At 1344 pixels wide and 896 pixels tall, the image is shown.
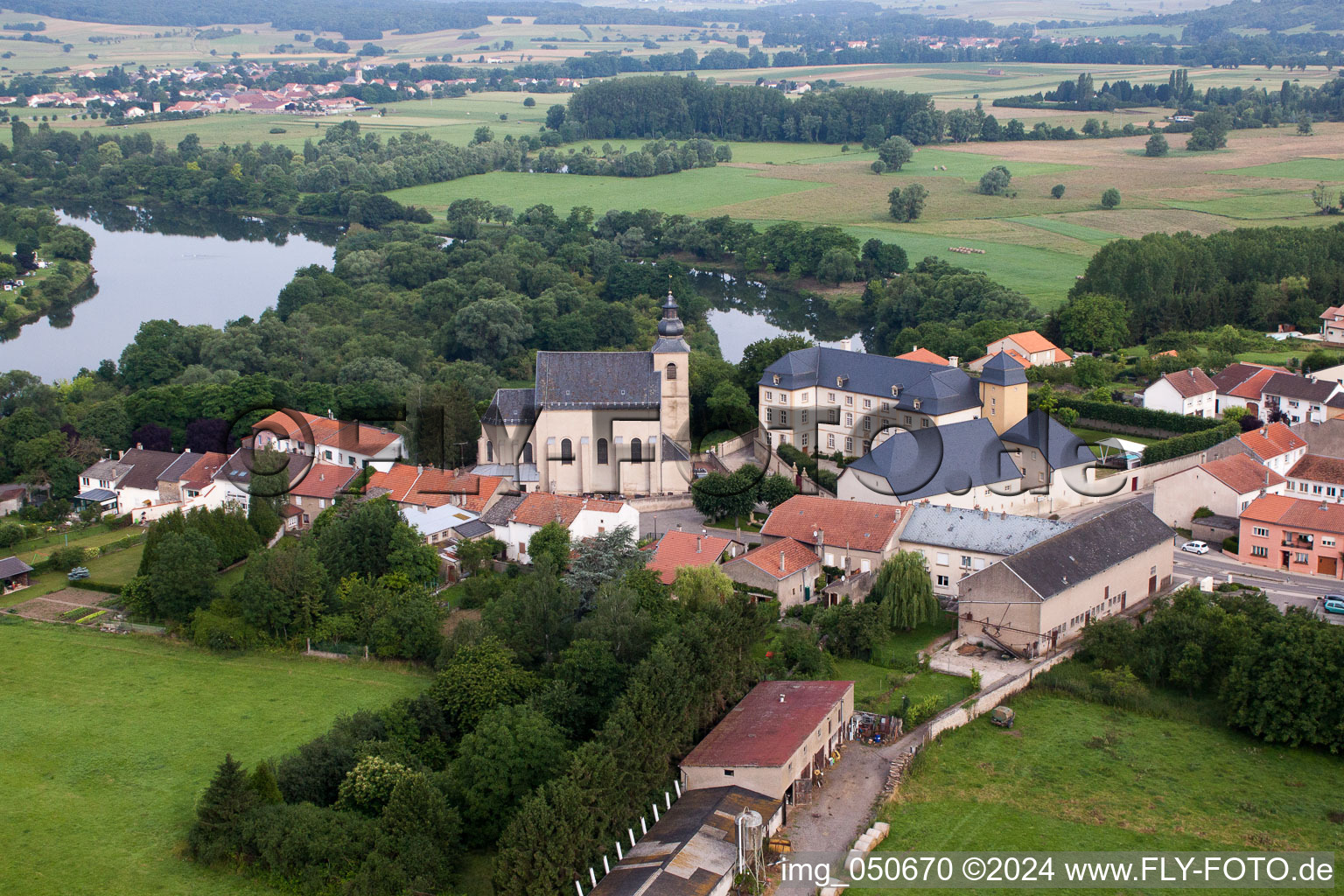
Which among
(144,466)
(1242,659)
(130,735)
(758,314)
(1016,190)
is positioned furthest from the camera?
(1016,190)

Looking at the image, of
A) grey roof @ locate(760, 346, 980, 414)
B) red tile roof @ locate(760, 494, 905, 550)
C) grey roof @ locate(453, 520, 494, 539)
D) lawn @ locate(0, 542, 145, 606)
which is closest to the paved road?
red tile roof @ locate(760, 494, 905, 550)

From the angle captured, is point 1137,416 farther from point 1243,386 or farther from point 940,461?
point 940,461

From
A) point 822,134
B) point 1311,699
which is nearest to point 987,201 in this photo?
point 822,134

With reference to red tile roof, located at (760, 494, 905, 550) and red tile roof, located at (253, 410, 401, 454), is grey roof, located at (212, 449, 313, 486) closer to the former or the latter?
red tile roof, located at (253, 410, 401, 454)

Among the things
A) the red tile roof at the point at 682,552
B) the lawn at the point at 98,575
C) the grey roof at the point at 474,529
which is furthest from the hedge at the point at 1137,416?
the lawn at the point at 98,575

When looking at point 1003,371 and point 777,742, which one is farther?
point 1003,371

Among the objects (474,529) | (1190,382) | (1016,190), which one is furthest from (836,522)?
(1016,190)
